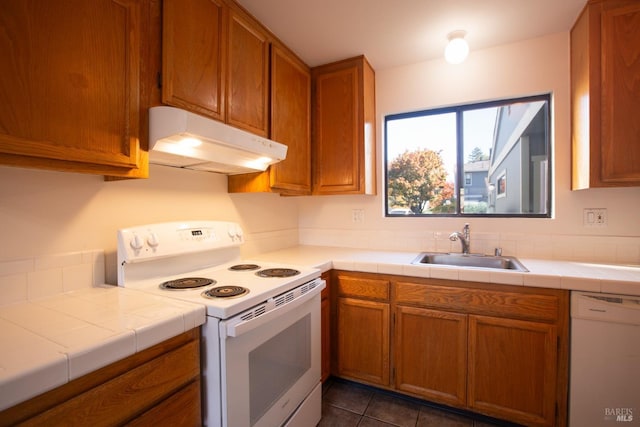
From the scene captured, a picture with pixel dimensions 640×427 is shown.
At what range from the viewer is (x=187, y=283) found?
1.31 metres

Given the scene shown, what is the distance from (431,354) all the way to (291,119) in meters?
1.80

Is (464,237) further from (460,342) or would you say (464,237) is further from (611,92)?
(611,92)

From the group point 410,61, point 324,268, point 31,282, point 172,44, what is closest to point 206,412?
point 31,282

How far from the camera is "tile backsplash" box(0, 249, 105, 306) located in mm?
1032

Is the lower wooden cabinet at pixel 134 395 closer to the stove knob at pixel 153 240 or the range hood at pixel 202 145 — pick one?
the stove knob at pixel 153 240

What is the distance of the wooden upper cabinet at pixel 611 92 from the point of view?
1549mm

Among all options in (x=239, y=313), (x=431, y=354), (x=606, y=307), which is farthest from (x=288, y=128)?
(x=606, y=307)

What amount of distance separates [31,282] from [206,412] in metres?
0.82

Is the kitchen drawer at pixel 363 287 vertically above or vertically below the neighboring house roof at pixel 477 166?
below

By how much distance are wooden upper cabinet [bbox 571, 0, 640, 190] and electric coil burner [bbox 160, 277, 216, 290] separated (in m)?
2.14

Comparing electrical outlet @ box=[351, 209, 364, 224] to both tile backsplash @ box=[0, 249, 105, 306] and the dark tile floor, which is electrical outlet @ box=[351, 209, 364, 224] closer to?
the dark tile floor

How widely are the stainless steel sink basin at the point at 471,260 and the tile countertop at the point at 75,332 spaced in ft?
4.81

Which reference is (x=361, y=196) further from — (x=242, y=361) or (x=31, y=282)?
(x=31, y=282)

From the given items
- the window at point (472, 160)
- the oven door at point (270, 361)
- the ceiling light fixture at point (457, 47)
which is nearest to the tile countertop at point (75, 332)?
the oven door at point (270, 361)
